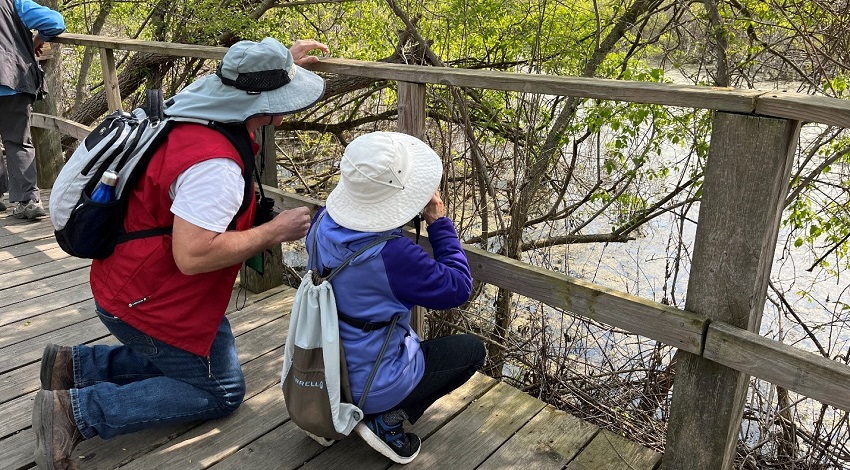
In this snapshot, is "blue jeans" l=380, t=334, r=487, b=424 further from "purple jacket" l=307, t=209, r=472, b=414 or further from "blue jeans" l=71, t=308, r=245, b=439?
"blue jeans" l=71, t=308, r=245, b=439

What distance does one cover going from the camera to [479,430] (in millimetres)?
2529

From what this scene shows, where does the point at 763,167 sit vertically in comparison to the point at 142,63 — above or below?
above

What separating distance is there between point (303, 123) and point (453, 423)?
5732 mm

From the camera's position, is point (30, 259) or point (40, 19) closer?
point (30, 259)

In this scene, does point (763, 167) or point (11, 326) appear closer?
point (763, 167)

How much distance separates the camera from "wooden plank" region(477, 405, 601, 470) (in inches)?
93.1

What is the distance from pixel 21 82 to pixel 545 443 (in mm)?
3762

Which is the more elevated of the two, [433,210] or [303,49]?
[303,49]

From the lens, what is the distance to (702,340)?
1.98 m

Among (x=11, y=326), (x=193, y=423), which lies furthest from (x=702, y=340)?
(x=11, y=326)

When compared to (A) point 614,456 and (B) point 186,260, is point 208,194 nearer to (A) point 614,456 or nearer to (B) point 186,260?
(B) point 186,260

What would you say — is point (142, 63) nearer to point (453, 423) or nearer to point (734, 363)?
point (453, 423)

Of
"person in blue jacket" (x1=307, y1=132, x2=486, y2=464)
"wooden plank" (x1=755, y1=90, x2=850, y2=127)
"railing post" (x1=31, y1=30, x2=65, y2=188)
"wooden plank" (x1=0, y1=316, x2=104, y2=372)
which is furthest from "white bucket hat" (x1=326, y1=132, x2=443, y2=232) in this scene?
"railing post" (x1=31, y1=30, x2=65, y2=188)

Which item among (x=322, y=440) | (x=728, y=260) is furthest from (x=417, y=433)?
(x=728, y=260)
